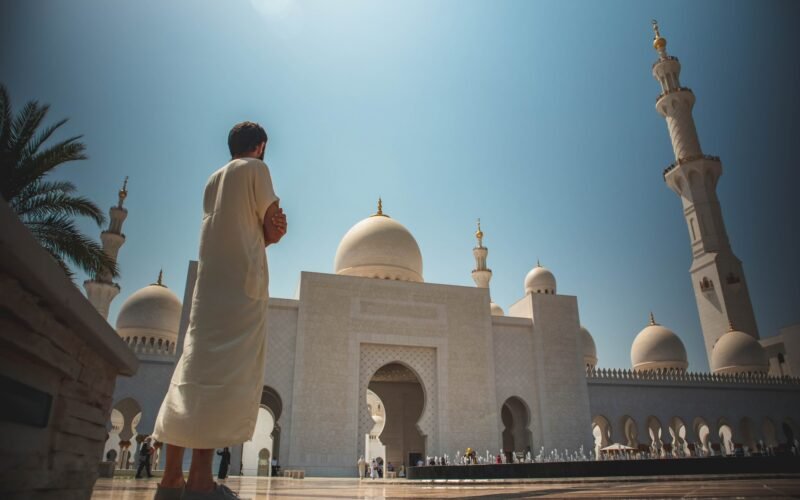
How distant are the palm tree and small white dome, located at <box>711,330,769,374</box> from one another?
822 inches

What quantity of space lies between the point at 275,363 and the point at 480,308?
589 cm

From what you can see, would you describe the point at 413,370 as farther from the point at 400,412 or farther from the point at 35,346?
the point at 35,346

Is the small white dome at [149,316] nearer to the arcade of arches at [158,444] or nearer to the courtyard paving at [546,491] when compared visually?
the arcade of arches at [158,444]

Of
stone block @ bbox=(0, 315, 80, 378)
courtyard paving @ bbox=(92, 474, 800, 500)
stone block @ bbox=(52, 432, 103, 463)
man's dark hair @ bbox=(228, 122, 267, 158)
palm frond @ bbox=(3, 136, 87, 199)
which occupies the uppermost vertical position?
palm frond @ bbox=(3, 136, 87, 199)

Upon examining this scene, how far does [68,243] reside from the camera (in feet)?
22.0

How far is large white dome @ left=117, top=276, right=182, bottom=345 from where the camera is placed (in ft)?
57.5

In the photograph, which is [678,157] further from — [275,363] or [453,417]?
[275,363]

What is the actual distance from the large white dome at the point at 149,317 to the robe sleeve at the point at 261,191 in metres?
17.3

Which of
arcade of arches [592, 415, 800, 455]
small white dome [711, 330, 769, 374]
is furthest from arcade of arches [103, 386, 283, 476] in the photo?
small white dome [711, 330, 769, 374]

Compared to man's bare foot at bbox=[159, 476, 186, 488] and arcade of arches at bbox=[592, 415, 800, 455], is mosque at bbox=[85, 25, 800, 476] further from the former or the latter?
man's bare foot at bbox=[159, 476, 186, 488]

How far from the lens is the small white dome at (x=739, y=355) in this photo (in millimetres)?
19266

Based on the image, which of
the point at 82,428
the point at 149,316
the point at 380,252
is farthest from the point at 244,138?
the point at 149,316

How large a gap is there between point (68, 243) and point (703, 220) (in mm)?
21412

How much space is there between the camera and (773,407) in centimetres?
1825
